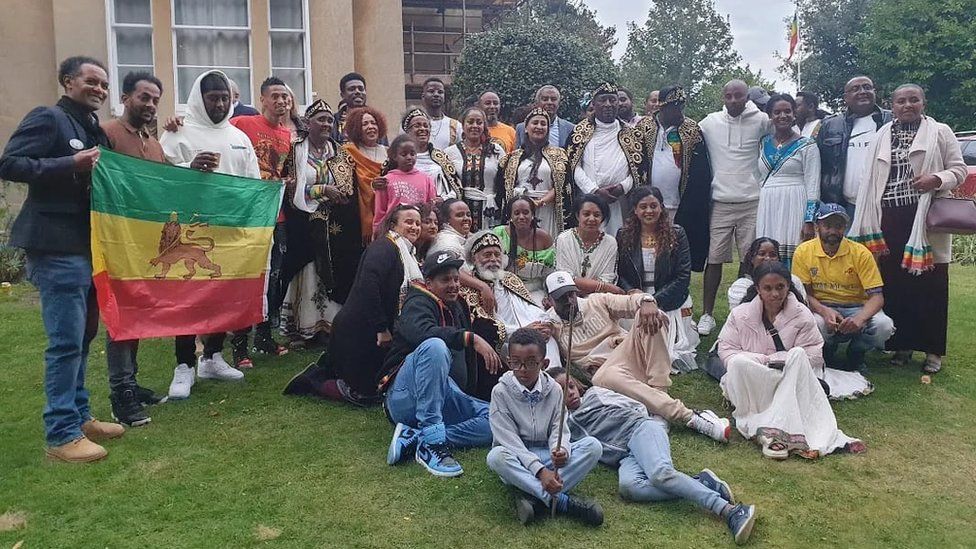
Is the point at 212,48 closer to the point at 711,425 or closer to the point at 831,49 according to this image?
the point at 711,425

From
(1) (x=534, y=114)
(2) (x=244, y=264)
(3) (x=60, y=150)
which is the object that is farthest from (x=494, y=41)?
(3) (x=60, y=150)

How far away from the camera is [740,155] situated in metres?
7.12

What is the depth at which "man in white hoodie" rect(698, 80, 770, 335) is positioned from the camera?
709cm

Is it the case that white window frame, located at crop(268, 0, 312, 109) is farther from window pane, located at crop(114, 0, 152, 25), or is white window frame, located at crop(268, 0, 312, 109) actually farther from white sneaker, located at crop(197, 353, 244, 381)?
white sneaker, located at crop(197, 353, 244, 381)

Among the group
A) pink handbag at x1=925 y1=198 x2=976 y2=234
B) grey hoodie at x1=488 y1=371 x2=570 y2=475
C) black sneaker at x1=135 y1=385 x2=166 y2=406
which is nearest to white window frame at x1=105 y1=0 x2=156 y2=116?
black sneaker at x1=135 y1=385 x2=166 y2=406

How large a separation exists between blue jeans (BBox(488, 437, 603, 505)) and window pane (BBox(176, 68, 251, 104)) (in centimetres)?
936

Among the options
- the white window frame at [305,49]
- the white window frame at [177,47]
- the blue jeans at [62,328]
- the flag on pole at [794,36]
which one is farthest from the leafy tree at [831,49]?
the blue jeans at [62,328]

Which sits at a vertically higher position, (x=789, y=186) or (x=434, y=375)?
(x=789, y=186)

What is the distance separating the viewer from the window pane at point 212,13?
11.2 metres

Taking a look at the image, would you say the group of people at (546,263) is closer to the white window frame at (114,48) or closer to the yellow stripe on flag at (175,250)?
the yellow stripe on flag at (175,250)

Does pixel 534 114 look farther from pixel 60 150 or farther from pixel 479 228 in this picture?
pixel 60 150

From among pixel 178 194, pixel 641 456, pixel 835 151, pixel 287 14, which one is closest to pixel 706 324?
pixel 835 151

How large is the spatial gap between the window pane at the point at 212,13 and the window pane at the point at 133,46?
0.53m

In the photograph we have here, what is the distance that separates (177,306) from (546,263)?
2816 millimetres
